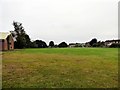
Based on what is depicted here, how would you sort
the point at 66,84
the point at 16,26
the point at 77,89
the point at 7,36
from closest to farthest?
the point at 77,89 → the point at 66,84 → the point at 7,36 → the point at 16,26

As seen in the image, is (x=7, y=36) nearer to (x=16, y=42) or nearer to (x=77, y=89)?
(x=16, y=42)

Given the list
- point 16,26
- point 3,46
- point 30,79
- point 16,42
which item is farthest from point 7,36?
point 30,79

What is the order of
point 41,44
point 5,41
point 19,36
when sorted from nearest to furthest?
point 5,41 → point 19,36 → point 41,44

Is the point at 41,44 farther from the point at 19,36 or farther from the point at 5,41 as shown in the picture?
the point at 5,41

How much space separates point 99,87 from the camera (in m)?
11.4

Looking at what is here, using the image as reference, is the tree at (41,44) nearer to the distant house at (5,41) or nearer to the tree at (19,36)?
the tree at (19,36)

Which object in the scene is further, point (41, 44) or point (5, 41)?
point (41, 44)

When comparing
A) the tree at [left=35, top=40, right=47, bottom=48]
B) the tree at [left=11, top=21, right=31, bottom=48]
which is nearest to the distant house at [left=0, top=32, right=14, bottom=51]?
the tree at [left=11, top=21, right=31, bottom=48]

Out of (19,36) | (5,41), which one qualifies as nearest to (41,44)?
(19,36)

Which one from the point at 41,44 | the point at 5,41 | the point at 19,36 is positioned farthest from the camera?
the point at 41,44

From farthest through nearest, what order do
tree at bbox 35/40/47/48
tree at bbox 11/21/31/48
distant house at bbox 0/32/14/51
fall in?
tree at bbox 35/40/47/48 < tree at bbox 11/21/31/48 < distant house at bbox 0/32/14/51

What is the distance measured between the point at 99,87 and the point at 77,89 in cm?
125

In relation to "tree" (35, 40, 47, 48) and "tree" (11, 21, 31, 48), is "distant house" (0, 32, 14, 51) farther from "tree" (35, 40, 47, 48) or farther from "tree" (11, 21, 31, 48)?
"tree" (35, 40, 47, 48)

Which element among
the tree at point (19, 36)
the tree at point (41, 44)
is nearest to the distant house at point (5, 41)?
the tree at point (19, 36)
